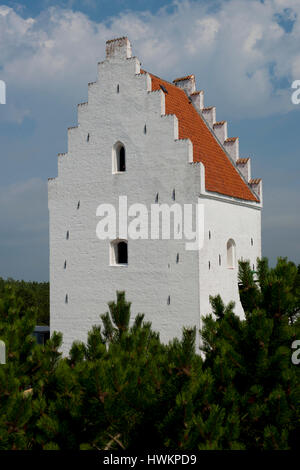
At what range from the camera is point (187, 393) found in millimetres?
6098

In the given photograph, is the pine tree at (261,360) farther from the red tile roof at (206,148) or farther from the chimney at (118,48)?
the chimney at (118,48)

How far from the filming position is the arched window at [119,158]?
1952 centimetres

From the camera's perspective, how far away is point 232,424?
6.52 meters

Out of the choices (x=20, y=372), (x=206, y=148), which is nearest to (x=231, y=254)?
(x=206, y=148)

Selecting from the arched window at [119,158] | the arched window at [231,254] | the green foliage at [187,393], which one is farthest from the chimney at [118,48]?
the green foliage at [187,393]

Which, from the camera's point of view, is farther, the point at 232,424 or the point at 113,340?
the point at 113,340

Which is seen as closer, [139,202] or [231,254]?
[139,202]

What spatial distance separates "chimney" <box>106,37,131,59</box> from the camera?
19.2m

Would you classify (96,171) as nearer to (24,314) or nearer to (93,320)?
(93,320)

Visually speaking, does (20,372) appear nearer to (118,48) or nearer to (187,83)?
(118,48)

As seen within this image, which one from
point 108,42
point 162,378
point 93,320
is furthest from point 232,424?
point 108,42

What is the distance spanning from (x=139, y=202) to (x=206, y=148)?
4228mm

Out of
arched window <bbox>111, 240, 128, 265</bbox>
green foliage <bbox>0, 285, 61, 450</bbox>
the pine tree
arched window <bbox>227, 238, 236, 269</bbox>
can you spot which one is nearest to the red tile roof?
arched window <bbox>227, 238, 236, 269</bbox>
